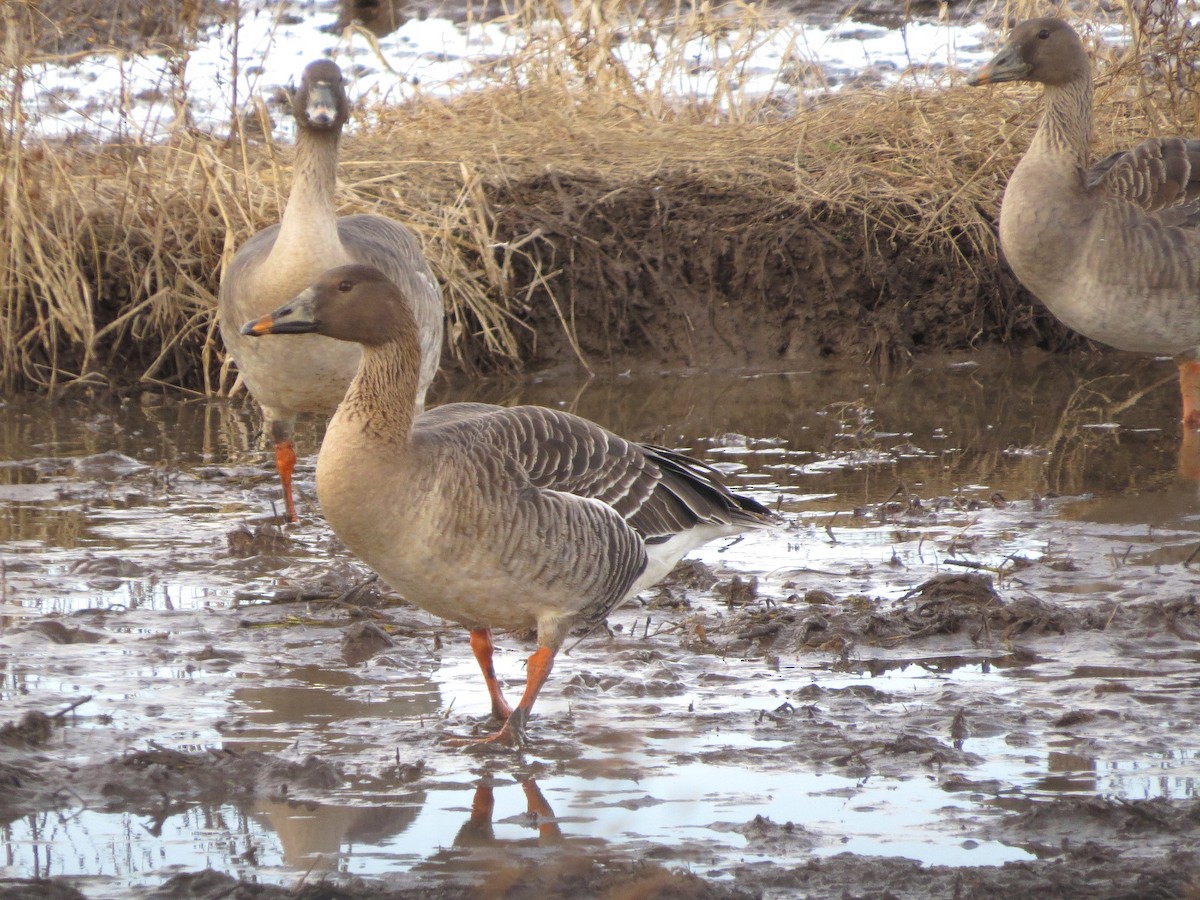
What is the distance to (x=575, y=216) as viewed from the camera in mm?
10766

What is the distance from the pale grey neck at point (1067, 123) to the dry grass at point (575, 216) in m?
1.58

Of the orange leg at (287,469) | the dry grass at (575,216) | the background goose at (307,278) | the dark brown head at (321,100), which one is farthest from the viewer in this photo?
the dry grass at (575,216)

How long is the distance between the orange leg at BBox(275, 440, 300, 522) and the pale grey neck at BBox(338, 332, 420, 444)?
2570 mm

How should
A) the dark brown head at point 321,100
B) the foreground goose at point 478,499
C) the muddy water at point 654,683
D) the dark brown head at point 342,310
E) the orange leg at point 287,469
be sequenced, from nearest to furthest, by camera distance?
the muddy water at point 654,683
the foreground goose at point 478,499
the dark brown head at point 342,310
the orange leg at point 287,469
the dark brown head at point 321,100

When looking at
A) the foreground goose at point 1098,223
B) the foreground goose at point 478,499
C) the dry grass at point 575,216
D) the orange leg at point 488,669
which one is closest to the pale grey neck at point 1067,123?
the foreground goose at point 1098,223

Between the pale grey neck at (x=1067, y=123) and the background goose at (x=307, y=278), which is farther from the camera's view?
the pale grey neck at (x=1067, y=123)

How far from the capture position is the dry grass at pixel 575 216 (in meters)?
9.84

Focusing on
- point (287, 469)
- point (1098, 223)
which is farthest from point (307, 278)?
point (1098, 223)

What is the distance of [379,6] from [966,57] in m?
7.88

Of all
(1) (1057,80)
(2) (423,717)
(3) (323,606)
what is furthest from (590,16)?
(2) (423,717)

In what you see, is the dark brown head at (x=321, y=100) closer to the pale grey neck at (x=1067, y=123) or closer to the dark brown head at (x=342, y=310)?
the dark brown head at (x=342, y=310)

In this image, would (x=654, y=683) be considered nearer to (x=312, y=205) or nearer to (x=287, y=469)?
(x=287, y=469)

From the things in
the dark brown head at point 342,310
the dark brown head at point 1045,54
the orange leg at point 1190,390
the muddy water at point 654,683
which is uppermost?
the dark brown head at point 1045,54

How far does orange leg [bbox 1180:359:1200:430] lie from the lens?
9.10m
